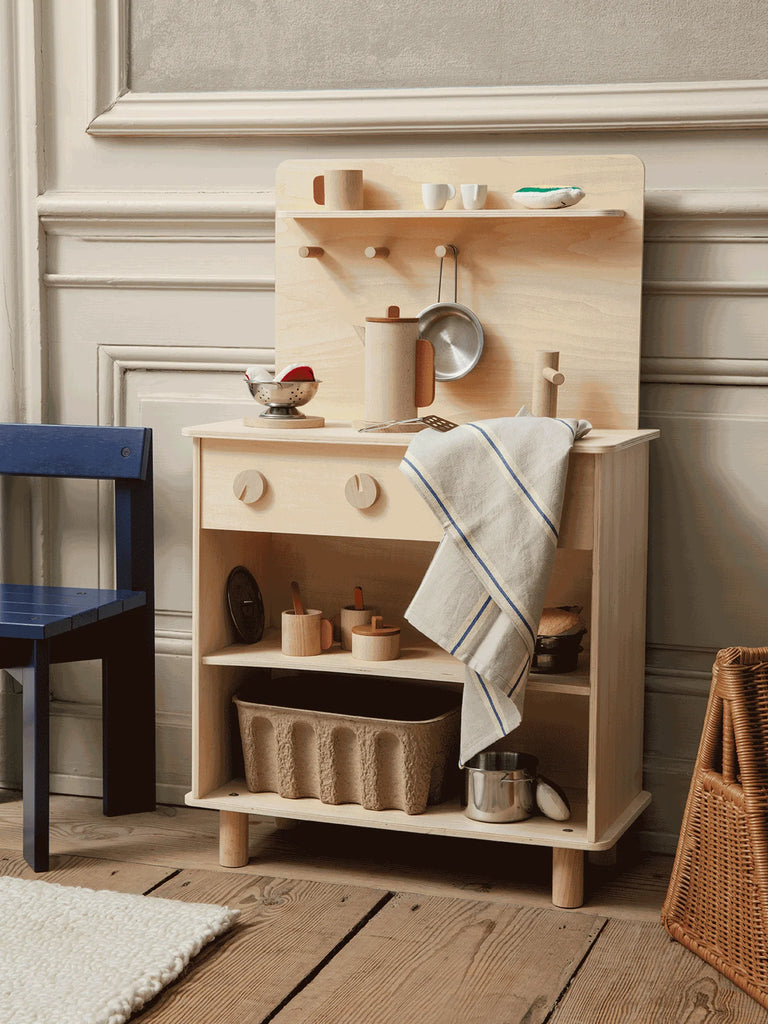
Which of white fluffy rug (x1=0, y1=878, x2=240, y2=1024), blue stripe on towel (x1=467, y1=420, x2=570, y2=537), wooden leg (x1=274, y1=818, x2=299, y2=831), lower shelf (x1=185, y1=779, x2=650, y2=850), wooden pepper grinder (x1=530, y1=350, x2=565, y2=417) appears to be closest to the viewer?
white fluffy rug (x1=0, y1=878, x2=240, y2=1024)

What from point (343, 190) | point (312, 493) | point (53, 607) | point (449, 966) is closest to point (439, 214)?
point (343, 190)

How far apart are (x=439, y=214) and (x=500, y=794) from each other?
1037mm

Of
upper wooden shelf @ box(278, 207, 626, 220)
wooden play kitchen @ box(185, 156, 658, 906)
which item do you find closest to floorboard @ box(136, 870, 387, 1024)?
wooden play kitchen @ box(185, 156, 658, 906)

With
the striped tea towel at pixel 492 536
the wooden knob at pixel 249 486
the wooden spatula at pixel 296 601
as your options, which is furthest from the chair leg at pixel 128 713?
the striped tea towel at pixel 492 536

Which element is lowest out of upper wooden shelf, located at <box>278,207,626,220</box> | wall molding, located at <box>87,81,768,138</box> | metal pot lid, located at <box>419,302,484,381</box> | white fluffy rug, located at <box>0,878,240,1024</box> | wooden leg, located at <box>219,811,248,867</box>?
white fluffy rug, located at <box>0,878,240,1024</box>

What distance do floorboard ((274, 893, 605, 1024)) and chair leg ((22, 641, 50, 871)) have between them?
2.12 feet

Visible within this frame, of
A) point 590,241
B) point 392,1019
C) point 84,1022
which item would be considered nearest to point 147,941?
point 84,1022

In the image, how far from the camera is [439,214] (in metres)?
2.30

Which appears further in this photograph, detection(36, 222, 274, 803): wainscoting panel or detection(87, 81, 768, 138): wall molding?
detection(36, 222, 274, 803): wainscoting panel

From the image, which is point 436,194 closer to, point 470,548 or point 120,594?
point 470,548

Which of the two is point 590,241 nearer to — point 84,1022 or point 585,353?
point 585,353

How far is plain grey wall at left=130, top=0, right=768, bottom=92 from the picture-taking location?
92.1 inches

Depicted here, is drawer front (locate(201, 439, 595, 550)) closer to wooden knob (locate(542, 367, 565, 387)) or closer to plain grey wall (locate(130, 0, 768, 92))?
wooden knob (locate(542, 367, 565, 387))

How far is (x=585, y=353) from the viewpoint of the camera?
238cm
